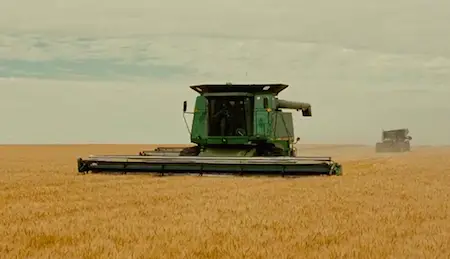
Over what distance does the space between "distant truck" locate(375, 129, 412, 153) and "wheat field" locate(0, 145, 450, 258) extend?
144ft

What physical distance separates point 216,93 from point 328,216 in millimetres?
11943

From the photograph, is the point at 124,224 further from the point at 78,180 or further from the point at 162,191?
the point at 78,180

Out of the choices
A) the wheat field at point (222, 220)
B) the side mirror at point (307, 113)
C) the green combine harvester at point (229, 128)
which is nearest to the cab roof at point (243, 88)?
the green combine harvester at point (229, 128)

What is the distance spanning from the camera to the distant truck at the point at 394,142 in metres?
60.1

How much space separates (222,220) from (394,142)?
5241cm

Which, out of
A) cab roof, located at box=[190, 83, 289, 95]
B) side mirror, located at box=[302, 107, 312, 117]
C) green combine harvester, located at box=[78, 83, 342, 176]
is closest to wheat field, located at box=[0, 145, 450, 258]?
green combine harvester, located at box=[78, 83, 342, 176]

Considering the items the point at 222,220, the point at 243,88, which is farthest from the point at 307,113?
the point at 222,220

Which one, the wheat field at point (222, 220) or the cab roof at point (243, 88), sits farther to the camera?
the cab roof at point (243, 88)

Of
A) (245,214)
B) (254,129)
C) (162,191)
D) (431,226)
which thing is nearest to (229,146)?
(254,129)

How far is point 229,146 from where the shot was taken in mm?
22297

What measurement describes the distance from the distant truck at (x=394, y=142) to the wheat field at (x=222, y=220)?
44008 millimetres

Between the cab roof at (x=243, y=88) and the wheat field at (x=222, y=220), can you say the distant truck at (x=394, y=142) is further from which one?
the wheat field at (x=222, y=220)

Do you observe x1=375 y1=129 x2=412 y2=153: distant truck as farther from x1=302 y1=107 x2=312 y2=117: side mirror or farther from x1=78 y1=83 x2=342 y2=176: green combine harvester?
x1=78 y1=83 x2=342 y2=176: green combine harvester

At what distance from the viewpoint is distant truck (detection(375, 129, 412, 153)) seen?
6009 cm
